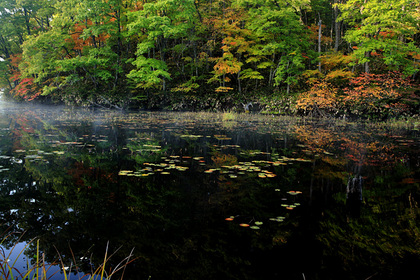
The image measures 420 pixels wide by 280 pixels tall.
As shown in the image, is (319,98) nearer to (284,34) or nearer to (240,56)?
(284,34)

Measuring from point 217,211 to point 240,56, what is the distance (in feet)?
61.5

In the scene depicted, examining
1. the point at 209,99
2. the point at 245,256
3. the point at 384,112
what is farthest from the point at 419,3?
the point at 245,256

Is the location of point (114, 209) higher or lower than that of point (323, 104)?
lower

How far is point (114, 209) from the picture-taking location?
9.74ft

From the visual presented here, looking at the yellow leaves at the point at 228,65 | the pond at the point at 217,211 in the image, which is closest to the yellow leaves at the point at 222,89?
the yellow leaves at the point at 228,65

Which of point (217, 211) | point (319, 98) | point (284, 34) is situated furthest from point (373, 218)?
point (284, 34)

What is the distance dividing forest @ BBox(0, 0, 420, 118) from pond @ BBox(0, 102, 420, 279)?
10712mm

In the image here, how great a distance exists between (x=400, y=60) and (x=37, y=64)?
2635cm

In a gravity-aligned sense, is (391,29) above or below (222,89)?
above

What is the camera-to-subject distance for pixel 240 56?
20062 mm

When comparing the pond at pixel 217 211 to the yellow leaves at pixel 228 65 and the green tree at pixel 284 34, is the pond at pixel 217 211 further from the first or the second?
the yellow leaves at pixel 228 65

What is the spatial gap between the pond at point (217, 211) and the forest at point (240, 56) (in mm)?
10712

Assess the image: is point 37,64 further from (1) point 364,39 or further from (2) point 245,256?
(2) point 245,256

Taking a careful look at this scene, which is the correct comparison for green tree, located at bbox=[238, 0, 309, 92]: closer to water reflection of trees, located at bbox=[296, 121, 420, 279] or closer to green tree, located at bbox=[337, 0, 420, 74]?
green tree, located at bbox=[337, 0, 420, 74]
